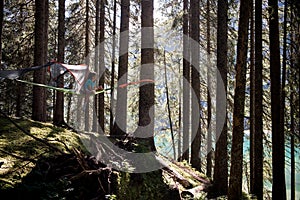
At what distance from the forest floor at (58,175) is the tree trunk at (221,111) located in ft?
3.46

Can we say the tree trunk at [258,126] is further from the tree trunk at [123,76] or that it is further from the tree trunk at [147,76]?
the tree trunk at [123,76]

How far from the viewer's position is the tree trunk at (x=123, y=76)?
8.66 meters

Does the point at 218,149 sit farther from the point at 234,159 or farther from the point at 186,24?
the point at 186,24

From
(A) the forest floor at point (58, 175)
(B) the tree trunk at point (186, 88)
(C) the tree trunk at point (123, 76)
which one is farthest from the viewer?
(B) the tree trunk at point (186, 88)

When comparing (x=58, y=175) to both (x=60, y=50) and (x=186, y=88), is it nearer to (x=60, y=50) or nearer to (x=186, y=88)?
(x=60, y=50)

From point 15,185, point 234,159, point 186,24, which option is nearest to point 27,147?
point 15,185

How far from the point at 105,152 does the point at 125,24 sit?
4.45 meters

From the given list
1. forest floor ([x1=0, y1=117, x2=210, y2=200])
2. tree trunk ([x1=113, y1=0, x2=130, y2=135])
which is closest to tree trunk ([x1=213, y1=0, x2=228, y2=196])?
forest floor ([x1=0, y1=117, x2=210, y2=200])

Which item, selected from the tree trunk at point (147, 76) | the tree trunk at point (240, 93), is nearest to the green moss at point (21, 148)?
the tree trunk at point (147, 76)

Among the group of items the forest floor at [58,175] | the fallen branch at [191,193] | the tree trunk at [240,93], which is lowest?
the fallen branch at [191,193]

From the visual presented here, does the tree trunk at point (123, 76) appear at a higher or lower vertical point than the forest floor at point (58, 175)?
higher

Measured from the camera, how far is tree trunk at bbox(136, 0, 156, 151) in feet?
25.1

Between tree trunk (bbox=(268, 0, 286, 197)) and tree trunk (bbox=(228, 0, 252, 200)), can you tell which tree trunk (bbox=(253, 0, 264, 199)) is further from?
tree trunk (bbox=(228, 0, 252, 200))

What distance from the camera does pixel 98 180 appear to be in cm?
478
